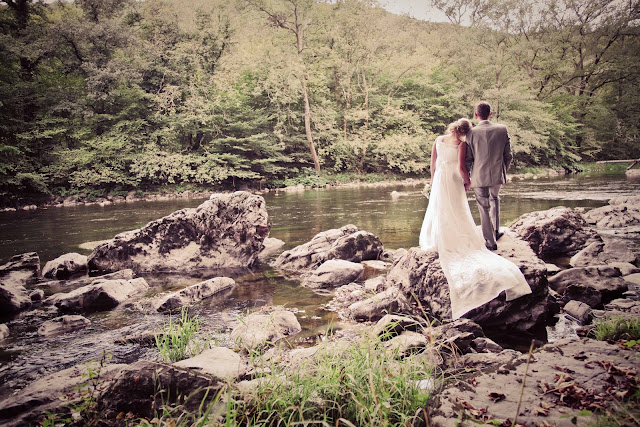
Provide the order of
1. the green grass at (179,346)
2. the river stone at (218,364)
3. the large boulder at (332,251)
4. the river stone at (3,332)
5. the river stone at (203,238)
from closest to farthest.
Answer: the river stone at (218,364) < the green grass at (179,346) < the river stone at (3,332) < the large boulder at (332,251) < the river stone at (203,238)

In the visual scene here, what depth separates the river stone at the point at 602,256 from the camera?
22.5ft

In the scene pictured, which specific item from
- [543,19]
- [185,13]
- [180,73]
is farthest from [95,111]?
[543,19]

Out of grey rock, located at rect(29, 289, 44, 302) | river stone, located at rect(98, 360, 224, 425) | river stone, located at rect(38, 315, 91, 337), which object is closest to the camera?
river stone, located at rect(98, 360, 224, 425)

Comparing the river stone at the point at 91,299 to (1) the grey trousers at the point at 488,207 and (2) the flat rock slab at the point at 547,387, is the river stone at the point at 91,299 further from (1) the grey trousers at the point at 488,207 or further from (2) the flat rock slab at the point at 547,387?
(1) the grey trousers at the point at 488,207

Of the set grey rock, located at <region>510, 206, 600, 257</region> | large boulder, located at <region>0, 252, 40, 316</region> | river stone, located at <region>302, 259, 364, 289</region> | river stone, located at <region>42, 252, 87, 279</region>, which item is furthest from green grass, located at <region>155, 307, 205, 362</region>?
grey rock, located at <region>510, 206, 600, 257</region>

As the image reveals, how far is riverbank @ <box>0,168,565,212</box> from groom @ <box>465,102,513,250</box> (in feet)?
73.4

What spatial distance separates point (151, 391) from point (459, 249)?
429cm

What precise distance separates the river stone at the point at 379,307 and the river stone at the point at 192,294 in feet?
9.21

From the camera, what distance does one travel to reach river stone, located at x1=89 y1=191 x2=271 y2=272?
28.6 feet

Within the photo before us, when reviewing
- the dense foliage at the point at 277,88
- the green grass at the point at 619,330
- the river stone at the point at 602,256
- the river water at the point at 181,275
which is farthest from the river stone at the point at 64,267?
the dense foliage at the point at 277,88

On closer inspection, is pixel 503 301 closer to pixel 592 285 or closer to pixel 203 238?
pixel 592 285

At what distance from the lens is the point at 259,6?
28.2 meters

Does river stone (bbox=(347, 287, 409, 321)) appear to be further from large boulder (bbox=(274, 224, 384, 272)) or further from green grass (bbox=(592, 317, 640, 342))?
large boulder (bbox=(274, 224, 384, 272))

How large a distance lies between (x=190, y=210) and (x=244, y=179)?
20902mm
